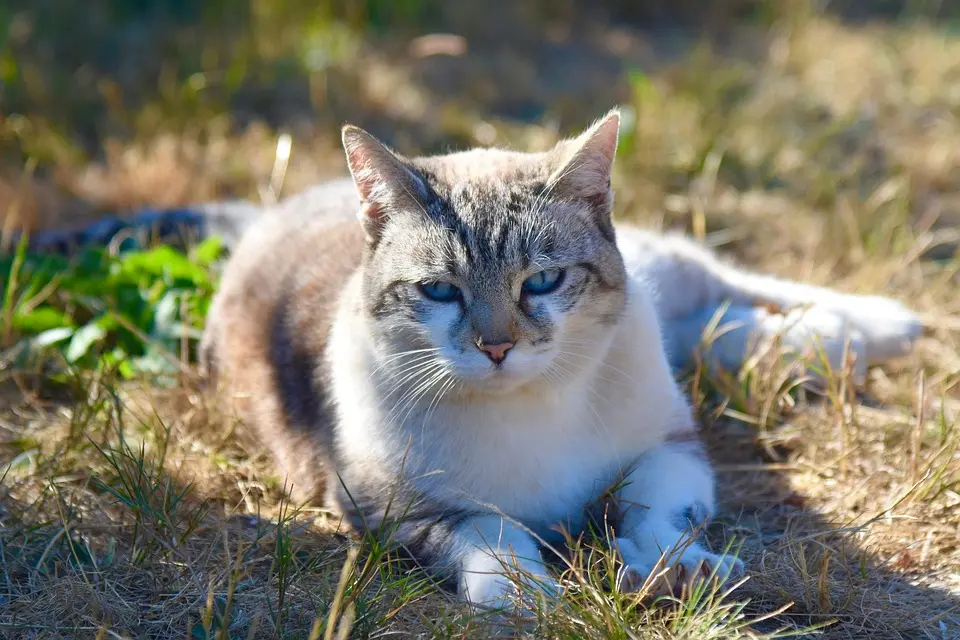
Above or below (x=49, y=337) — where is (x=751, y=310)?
above

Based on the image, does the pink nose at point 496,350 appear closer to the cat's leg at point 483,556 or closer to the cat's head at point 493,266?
the cat's head at point 493,266

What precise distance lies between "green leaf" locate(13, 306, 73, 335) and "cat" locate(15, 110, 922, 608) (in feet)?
3.86

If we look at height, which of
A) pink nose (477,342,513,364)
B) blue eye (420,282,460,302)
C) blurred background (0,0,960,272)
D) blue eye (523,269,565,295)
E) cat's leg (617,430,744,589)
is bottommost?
cat's leg (617,430,744,589)

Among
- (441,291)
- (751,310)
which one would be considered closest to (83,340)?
(441,291)

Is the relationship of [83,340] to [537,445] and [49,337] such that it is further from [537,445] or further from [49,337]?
[537,445]

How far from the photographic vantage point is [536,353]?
7.22 feet

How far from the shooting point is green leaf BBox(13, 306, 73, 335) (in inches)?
133

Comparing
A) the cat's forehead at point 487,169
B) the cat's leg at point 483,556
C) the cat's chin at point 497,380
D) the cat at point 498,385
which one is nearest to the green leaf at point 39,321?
the cat at point 498,385

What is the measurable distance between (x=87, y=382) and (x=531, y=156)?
1.70 m

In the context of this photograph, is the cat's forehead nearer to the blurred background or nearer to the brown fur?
the brown fur

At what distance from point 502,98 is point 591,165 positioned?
10.7 ft

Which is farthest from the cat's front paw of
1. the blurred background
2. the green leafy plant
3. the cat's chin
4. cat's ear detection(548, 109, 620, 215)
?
the blurred background

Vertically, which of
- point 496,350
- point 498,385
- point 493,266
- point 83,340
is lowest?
point 83,340

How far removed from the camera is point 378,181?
7.90ft
